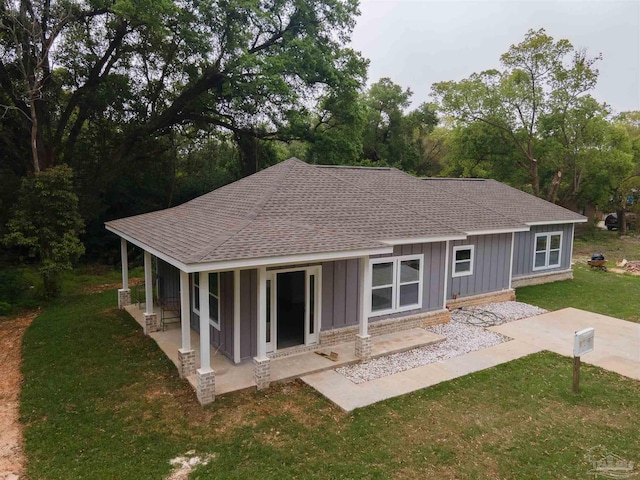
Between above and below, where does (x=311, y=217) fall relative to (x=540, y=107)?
below

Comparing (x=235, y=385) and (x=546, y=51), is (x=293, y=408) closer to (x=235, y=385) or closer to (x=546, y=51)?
(x=235, y=385)

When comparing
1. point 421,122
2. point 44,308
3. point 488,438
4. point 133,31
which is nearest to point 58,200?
point 44,308

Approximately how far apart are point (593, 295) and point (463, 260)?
18.9ft

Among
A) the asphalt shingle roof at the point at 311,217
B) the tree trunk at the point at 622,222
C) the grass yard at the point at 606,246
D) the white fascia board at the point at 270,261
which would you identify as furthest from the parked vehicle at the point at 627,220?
the white fascia board at the point at 270,261

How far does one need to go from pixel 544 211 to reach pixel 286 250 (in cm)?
1366

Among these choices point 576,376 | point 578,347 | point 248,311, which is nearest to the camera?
point 578,347

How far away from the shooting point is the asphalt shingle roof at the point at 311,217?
775cm

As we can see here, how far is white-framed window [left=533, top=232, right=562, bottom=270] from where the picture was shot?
16.4m

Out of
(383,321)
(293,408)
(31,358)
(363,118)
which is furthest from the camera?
(363,118)

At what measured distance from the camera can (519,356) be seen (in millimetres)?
9305

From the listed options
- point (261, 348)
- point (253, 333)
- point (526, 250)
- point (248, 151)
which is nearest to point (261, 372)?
point (261, 348)

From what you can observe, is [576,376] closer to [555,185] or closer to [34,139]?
[34,139]

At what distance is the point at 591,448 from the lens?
5945 millimetres

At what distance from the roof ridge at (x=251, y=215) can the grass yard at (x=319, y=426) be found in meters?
2.56
